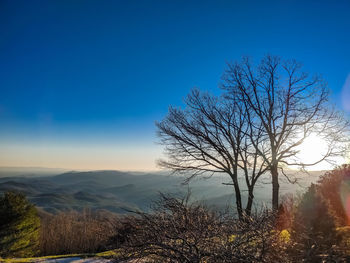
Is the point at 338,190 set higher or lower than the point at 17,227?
higher

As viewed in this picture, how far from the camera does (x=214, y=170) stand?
Result: 12039 mm

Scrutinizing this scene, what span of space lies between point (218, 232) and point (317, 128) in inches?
401

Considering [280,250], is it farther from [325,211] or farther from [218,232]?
[325,211]

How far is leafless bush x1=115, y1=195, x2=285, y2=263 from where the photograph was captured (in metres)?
2.68

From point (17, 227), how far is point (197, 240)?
884cm

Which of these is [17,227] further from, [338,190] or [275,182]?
[338,190]

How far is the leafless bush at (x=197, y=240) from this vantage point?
2682 millimetres

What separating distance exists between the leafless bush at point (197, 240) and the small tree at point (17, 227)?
7.89 m

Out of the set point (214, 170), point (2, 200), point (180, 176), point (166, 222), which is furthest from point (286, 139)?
point (2, 200)

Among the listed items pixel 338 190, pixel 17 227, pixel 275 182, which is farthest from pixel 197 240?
pixel 275 182

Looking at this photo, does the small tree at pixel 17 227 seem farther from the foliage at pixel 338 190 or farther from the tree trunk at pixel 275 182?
the foliage at pixel 338 190

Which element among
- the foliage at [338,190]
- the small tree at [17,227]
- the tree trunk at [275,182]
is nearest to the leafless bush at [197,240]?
the foliage at [338,190]

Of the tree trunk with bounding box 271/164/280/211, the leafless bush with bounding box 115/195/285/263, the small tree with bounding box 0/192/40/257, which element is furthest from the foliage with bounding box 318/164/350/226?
the small tree with bounding box 0/192/40/257

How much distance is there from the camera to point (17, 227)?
29.0 feet
